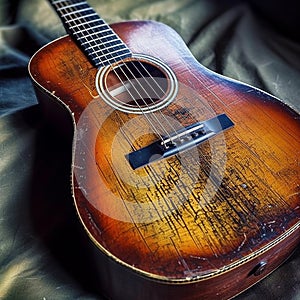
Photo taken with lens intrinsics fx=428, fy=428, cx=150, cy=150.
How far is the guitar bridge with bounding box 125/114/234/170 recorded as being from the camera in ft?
2.56

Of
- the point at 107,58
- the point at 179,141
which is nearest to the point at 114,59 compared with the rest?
the point at 107,58

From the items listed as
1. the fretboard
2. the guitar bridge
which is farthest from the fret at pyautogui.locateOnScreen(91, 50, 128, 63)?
the guitar bridge

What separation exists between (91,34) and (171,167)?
0.44 metres

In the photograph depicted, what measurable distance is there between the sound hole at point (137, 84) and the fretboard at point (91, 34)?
28mm

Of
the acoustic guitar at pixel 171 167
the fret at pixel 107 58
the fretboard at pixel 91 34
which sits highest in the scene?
the fretboard at pixel 91 34

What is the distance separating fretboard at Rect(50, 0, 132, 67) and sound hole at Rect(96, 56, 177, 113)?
1.1 inches

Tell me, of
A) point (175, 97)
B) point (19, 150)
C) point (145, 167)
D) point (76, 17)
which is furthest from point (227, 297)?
point (76, 17)

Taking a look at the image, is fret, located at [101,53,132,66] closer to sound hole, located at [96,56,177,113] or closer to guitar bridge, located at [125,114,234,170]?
sound hole, located at [96,56,177,113]

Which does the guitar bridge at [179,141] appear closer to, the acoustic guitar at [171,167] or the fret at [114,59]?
the acoustic guitar at [171,167]

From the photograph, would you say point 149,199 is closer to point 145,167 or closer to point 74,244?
point 145,167

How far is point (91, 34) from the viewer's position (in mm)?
1031

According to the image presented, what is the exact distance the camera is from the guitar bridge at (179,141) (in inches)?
30.8

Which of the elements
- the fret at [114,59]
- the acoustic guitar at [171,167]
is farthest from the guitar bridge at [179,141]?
the fret at [114,59]

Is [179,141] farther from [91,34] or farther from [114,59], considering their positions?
[91,34]
